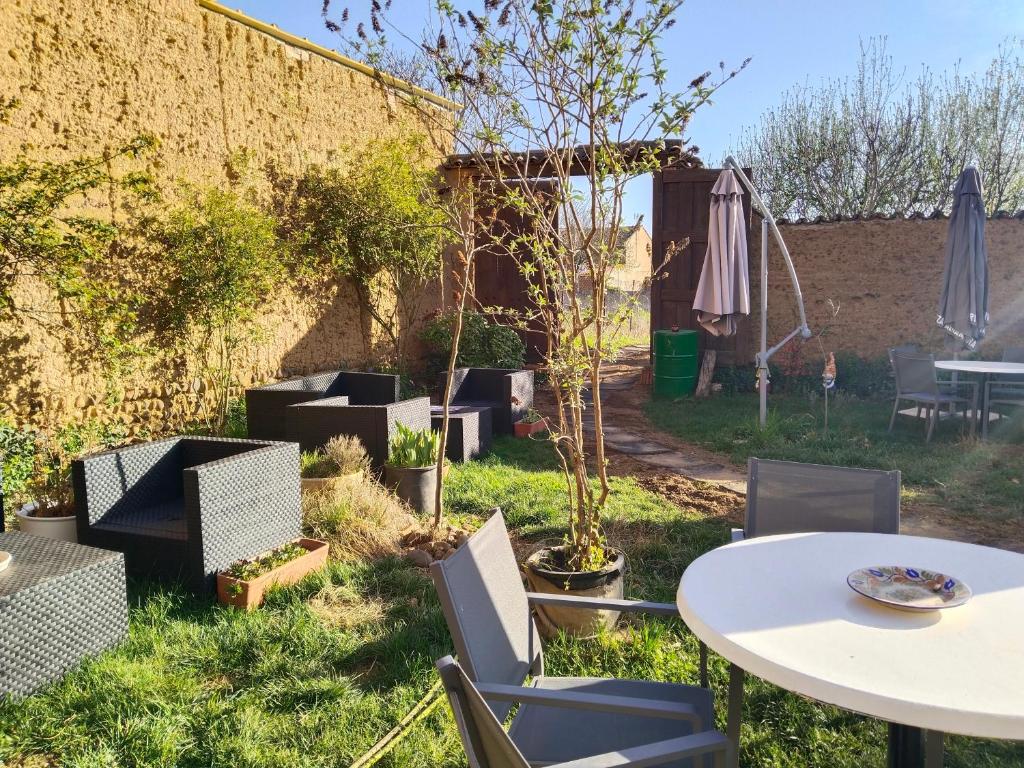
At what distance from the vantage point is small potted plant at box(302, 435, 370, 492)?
4449 millimetres

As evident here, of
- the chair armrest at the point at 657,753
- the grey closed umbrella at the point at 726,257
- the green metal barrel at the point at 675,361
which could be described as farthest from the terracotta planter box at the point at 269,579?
the green metal barrel at the point at 675,361

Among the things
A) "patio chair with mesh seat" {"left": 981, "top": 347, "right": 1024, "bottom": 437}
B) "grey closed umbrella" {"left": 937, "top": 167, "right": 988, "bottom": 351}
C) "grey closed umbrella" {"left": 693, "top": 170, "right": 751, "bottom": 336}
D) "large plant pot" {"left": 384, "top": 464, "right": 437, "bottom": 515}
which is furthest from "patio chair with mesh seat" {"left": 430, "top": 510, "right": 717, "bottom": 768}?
"grey closed umbrella" {"left": 937, "top": 167, "right": 988, "bottom": 351}

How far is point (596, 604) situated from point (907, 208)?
542 inches

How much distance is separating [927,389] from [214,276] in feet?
20.8

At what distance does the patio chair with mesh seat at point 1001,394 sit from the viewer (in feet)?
21.2

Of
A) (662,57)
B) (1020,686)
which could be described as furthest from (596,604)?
(662,57)

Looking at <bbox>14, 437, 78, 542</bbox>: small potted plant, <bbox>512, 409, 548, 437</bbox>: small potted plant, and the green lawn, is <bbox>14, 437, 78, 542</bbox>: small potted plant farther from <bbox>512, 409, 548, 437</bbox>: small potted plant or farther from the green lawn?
<bbox>512, 409, 548, 437</bbox>: small potted plant

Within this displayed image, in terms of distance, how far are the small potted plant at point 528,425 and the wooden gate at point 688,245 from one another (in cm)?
344

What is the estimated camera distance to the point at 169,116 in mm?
5867

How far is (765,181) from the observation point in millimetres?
14969

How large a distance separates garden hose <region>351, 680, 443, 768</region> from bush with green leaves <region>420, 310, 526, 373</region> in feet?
19.0

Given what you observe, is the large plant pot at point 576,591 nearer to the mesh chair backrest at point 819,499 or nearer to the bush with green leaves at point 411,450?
the mesh chair backrest at point 819,499

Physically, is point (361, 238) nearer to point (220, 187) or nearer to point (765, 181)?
point (220, 187)

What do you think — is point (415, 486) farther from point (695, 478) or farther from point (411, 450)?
point (695, 478)
